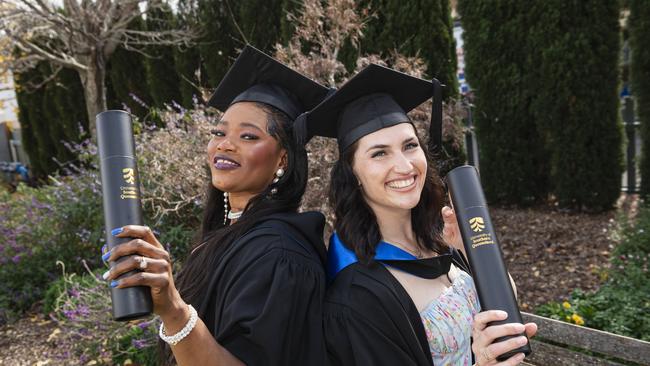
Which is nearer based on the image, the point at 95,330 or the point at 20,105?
the point at 95,330

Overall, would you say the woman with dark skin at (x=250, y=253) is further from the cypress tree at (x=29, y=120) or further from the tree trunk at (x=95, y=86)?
the cypress tree at (x=29, y=120)

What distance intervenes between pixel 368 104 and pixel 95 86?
27.7ft

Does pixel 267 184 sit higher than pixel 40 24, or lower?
lower

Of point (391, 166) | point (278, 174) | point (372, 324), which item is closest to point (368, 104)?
point (391, 166)

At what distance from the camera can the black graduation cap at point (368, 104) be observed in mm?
1938

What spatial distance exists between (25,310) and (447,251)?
4.90 metres

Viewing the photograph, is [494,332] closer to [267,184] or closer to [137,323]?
[267,184]

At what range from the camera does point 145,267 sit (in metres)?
1.30

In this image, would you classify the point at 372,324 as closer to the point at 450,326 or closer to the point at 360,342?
the point at 360,342

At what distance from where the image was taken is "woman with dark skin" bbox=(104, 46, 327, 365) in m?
1.42

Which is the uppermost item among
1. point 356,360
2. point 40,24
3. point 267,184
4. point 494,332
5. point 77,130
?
point 40,24

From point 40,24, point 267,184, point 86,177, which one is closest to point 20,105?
point 40,24

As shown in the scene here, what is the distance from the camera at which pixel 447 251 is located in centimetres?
217

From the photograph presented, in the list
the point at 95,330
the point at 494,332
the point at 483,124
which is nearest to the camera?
the point at 494,332
